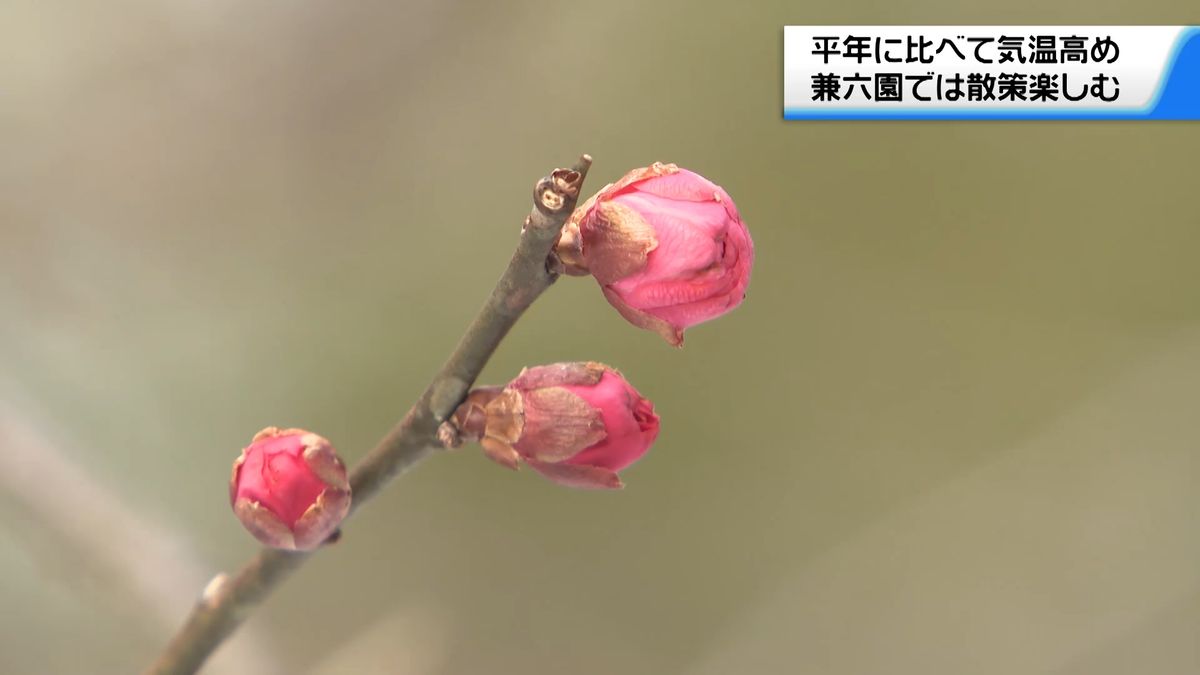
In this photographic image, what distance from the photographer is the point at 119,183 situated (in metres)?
1.42

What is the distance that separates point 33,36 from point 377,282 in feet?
1.98

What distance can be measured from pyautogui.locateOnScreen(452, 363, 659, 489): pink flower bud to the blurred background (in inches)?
35.5

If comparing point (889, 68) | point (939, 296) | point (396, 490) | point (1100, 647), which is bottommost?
point (1100, 647)

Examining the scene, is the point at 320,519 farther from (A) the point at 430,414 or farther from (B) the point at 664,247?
(B) the point at 664,247

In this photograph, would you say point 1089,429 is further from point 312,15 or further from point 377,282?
point 312,15

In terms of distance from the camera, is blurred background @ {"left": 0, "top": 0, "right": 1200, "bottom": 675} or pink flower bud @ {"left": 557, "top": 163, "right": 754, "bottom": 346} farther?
blurred background @ {"left": 0, "top": 0, "right": 1200, "bottom": 675}

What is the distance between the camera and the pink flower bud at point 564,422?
21.3 inches

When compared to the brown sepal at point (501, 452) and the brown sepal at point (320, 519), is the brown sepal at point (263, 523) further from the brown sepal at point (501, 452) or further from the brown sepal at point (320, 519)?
the brown sepal at point (501, 452)

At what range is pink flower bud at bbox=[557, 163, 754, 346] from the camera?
0.49 meters

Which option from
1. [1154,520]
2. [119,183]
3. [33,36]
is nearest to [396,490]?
[119,183]
